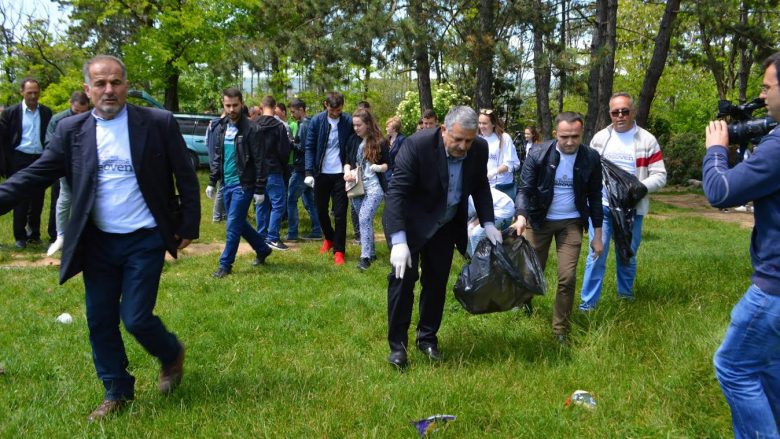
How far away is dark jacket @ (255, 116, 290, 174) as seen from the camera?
7558mm

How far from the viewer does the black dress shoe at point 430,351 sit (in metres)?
4.34

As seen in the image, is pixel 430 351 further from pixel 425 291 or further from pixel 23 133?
pixel 23 133

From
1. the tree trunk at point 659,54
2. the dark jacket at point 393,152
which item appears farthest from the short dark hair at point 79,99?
the tree trunk at point 659,54

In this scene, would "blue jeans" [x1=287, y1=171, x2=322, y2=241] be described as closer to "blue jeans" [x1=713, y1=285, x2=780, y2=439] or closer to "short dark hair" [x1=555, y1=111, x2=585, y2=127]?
"short dark hair" [x1=555, y1=111, x2=585, y2=127]

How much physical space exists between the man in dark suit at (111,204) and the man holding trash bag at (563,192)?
254 centimetres

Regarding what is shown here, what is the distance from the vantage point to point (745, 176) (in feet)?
7.95

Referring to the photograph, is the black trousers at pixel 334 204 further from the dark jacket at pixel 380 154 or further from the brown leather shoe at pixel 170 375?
Answer: the brown leather shoe at pixel 170 375

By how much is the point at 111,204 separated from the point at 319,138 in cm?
467

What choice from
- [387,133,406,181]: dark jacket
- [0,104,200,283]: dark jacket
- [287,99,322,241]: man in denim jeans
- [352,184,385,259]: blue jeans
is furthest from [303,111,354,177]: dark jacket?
[0,104,200,283]: dark jacket

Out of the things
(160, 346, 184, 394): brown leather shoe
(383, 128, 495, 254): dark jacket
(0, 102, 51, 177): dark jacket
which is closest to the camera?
(160, 346, 184, 394): brown leather shoe

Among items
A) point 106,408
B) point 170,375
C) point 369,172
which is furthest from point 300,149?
point 106,408

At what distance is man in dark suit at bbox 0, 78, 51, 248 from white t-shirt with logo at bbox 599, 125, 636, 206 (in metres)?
6.75

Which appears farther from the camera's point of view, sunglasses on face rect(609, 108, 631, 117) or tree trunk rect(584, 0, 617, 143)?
tree trunk rect(584, 0, 617, 143)

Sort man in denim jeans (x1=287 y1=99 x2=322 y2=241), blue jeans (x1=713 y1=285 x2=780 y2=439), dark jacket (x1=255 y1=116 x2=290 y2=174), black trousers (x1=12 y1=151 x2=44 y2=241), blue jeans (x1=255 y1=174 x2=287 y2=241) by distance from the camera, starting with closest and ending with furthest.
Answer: blue jeans (x1=713 y1=285 x2=780 y2=439) → dark jacket (x1=255 y1=116 x2=290 y2=174) → black trousers (x1=12 y1=151 x2=44 y2=241) → blue jeans (x1=255 y1=174 x2=287 y2=241) → man in denim jeans (x1=287 y1=99 x2=322 y2=241)
